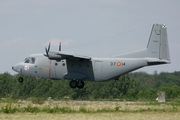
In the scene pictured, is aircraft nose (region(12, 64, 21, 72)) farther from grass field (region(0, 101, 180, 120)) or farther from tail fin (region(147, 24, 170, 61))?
grass field (region(0, 101, 180, 120))

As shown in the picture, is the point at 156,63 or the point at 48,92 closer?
the point at 156,63

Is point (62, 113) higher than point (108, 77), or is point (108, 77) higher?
point (108, 77)

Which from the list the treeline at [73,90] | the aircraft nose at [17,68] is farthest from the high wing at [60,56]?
the treeline at [73,90]

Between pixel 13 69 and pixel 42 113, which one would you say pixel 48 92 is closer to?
pixel 13 69

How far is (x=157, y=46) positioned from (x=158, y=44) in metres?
0.22

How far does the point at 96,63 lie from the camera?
55.4m

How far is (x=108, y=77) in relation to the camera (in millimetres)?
55625

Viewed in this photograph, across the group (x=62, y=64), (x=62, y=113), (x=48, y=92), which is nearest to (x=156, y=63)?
(x=62, y=64)

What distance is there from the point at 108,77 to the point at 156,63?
492 centimetres

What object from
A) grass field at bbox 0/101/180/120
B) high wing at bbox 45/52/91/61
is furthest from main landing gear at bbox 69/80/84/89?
grass field at bbox 0/101/180/120

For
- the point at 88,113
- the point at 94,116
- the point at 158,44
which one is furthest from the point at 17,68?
the point at 94,116

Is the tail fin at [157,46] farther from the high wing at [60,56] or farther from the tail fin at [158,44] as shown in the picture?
the high wing at [60,56]

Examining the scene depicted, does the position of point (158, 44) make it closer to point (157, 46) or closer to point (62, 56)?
point (157, 46)

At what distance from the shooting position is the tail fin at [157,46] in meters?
54.4
